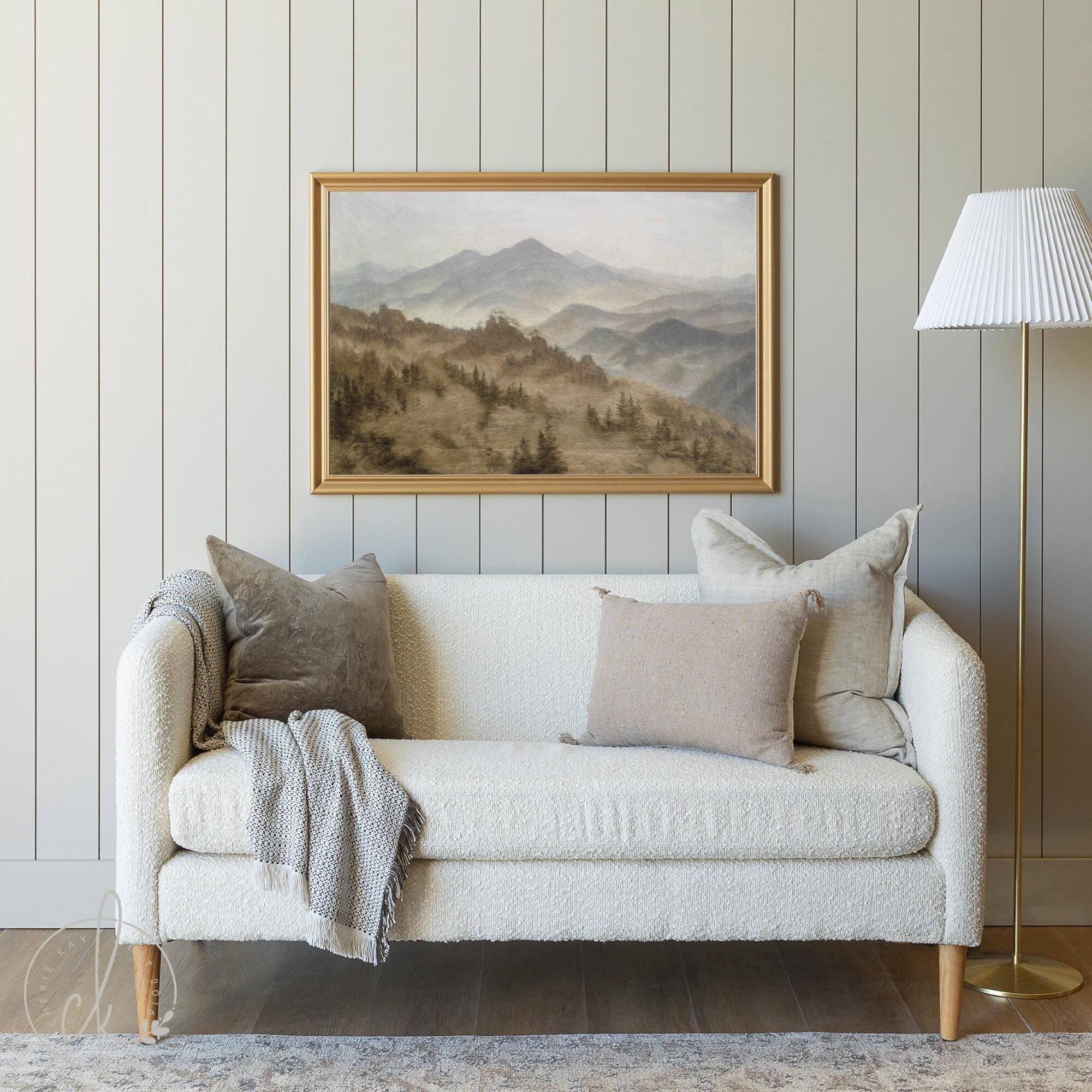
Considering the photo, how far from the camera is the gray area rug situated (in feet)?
5.93

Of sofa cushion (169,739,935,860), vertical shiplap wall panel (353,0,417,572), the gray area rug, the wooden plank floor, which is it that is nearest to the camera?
the gray area rug

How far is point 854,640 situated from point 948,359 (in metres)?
0.89

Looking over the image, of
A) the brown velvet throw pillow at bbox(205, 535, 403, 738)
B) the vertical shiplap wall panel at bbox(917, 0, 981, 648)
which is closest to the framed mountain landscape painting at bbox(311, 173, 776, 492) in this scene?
the vertical shiplap wall panel at bbox(917, 0, 981, 648)

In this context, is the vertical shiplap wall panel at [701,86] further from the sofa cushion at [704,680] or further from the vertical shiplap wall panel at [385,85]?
the sofa cushion at [704,680]

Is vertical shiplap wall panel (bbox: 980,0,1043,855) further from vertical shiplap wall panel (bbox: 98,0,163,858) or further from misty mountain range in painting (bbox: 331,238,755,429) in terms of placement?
vertical shiplap wall panel (bbox: 98,0,163,858)

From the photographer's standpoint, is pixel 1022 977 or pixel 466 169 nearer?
pixel 1022 977

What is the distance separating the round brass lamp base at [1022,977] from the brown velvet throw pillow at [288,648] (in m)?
1.40

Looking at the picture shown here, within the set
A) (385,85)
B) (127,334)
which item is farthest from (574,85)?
(127,334)

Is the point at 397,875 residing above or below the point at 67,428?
below

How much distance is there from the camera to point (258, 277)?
2.62 m

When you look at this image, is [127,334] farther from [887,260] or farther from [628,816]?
[887,260]

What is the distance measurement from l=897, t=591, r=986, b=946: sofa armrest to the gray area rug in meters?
0.22

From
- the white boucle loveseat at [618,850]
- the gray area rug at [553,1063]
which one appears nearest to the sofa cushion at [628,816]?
the white boucle loveseat at [618,850]

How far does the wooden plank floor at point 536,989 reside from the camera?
2.03 meters
